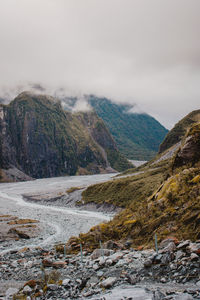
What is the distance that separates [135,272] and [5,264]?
529 inches

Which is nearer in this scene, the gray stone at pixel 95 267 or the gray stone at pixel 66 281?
the gray stone at pixel 66 281

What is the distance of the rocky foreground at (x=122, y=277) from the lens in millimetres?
11422

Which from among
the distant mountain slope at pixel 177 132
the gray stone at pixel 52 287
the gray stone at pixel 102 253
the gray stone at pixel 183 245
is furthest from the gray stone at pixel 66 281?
the distant mountain slope at pixel 177 132

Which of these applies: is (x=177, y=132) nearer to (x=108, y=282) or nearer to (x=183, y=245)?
(x=183, y=245)

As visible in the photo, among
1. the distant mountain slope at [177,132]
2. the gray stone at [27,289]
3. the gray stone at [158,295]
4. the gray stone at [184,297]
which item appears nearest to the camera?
the gray stone at [184,297]

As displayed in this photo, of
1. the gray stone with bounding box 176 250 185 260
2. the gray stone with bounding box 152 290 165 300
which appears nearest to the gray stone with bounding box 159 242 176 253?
the gray stone with bounding box 176 250 185 260

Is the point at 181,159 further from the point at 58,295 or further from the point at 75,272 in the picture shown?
the point at 58,295

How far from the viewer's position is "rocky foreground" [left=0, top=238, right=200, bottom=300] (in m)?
11.4

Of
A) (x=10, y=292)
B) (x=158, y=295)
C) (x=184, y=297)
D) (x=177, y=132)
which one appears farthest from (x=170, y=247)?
(x=177, y=132)

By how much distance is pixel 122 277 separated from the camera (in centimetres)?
Result: 1375

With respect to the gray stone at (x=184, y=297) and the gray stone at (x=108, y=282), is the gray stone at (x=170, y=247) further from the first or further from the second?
the gray stone at (x=184, y=297)

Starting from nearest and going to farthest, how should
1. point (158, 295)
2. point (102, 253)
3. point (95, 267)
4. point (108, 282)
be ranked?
1. point (158, 295)
2. point (108, 282)
3. point (95, 267)
4. point (102, 253)

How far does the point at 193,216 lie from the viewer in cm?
1731

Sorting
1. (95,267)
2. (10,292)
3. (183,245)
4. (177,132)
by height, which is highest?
(177,132)
